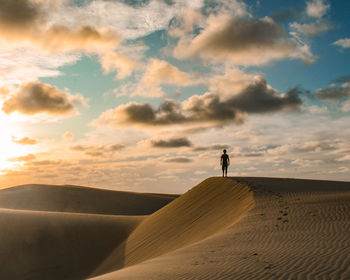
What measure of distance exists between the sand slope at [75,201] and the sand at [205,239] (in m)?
22.7

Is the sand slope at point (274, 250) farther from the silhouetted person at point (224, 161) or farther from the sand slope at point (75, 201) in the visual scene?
the sand slope at point (75, 201)

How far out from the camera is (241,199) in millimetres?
15641

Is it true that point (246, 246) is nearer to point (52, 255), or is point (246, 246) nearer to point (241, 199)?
point (241, 199)

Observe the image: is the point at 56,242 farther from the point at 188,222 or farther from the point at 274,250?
the point at 274,250

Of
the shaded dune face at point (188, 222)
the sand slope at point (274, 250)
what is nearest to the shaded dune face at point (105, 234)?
the shaded dune face at point (188, 222)

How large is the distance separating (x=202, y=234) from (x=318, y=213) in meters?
4.41

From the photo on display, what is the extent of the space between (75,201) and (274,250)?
4228 centimetres

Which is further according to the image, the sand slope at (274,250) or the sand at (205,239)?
the sand at (205,239)

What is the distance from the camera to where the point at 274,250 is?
7.53m

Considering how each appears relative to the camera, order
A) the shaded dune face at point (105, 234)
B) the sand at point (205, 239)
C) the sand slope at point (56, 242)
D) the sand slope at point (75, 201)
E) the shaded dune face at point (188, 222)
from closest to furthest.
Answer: the sand at point (205, 239) → the shaded dune face at point (188, 222) → the shaded dune face at point (105, 234) → the sand slope at point (56, 242) → the sand slope at point (75, 201)

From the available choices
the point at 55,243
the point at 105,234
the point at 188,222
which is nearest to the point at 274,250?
the point at 188,222

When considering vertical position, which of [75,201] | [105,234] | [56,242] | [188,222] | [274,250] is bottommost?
[75,201]

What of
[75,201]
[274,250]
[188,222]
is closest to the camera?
[274,250]

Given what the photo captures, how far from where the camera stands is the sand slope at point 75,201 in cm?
4312
